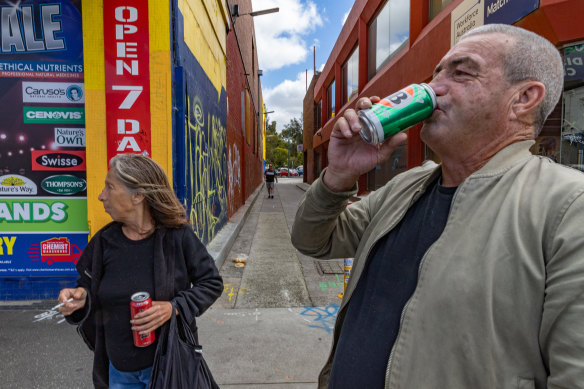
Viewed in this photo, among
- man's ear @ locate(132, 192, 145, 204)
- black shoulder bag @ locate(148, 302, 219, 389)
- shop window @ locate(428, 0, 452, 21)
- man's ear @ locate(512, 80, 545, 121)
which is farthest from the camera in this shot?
shop window @ locate(428, 0, 452, 21)

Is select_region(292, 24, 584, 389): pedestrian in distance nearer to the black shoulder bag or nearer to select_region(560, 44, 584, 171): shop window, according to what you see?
the black shoulder bag

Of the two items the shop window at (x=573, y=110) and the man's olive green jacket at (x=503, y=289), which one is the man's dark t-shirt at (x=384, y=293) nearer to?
the man's olive green jacket at (x=503, y=289)

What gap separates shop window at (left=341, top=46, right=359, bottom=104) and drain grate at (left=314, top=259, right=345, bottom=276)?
9385 millimetres

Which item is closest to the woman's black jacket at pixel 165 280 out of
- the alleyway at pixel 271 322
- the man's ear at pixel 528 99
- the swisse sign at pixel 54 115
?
the alleyway at pixel 271 322

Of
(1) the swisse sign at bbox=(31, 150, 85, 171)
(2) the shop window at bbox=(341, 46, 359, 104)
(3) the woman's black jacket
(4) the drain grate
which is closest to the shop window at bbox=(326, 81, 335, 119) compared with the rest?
→ (2) the shop window at bbox=(341, 46, 359, 104)

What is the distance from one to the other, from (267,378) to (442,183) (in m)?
2.31

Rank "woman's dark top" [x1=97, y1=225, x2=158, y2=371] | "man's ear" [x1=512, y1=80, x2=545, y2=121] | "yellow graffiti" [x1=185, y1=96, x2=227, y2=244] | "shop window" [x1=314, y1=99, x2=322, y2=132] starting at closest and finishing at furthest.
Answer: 1. "man's ear" [x1=512, y1=80, x2=545, y2=121]
2. "woman's dark top" [x1=97, y1=225, x2=158, y2=371]
3. "yellow graffiti" [x1=185, y1=96, x2=227, y2=244]
4. "shop window" [x1=314, y1=99, x2=322, y2=132]

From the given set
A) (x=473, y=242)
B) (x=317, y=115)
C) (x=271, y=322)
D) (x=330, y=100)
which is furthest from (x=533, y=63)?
(x=317, y=115)

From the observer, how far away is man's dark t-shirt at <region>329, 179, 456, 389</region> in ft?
3.67

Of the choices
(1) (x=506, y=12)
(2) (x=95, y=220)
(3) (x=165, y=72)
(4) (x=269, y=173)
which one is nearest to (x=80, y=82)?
(3) (x=165, y=72)

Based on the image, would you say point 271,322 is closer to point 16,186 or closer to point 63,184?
point 63,184

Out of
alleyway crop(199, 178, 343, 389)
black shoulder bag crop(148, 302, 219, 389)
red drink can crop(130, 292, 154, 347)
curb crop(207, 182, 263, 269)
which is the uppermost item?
red drink can crop(130, 292, 154, 347)

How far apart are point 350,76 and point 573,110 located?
1227cm

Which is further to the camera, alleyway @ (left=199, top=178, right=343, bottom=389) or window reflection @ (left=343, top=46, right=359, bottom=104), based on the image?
window reflection @ (left=343, top=46, right=359, bottom=104)
